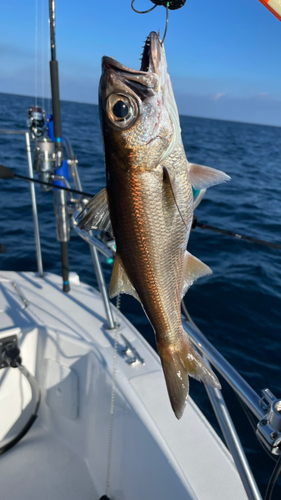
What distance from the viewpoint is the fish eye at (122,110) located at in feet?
3.76

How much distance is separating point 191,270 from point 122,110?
0.70 m

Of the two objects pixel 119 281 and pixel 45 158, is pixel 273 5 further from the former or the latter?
pixel 45 158

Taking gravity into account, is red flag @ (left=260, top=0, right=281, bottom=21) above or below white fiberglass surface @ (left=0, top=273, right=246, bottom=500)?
above

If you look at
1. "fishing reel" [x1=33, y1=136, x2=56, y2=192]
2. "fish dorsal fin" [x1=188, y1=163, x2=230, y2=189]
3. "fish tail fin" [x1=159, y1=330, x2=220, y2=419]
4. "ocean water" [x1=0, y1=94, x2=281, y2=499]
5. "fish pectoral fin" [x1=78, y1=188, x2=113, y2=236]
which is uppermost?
"fishing reel" [x1=33, y1=136, x2=56, y2=192]

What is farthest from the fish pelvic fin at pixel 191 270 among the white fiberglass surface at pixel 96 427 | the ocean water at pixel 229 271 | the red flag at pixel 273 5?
the ocean water at pixel 229 271

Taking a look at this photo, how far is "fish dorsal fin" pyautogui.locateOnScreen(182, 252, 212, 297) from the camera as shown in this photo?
1418mm

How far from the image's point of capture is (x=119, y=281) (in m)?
1.37

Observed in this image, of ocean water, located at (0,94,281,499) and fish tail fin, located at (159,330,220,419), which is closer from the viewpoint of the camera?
fish tail fin, located at (159,330,220,419)

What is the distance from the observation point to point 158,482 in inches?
77.2

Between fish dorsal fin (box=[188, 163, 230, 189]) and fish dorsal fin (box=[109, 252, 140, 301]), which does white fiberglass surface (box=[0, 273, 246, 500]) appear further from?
fish dorsal fin (box=[188, 163, 230, 189])

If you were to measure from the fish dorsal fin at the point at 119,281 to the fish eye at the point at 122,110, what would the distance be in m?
0.51

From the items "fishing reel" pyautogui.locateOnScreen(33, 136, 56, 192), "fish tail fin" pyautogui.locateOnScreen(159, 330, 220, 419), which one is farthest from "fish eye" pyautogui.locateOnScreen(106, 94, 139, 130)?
"fishing reel" pyautogui.locateOnScreen(33, 136, 56, 192)

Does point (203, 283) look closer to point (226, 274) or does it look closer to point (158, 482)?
point (226, 274)

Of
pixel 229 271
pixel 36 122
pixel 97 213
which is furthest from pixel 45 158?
pixel 229 271
